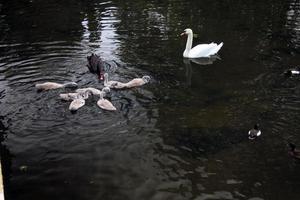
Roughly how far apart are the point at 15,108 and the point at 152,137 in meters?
3.49

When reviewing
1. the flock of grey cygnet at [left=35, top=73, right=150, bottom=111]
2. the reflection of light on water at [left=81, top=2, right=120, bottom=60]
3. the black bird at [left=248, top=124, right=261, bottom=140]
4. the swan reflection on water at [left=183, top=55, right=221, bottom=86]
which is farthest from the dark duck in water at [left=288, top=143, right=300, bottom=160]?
the reflection of light on water at [left=81, top=2, right=120, bottom=60]

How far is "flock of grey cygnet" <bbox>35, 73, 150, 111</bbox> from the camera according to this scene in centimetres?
1088

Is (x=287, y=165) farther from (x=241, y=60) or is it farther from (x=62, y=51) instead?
(x=62, y=51)

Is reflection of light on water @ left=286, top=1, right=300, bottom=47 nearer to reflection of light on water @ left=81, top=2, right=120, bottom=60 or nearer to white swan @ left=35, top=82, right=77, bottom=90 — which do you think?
reflection of light on water @ left=81, top=2, right=120, bottom=60

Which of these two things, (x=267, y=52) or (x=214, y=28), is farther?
(x=214, y=28)

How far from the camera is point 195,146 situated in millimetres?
9375

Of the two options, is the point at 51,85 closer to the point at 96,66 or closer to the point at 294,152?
the point at 96,66

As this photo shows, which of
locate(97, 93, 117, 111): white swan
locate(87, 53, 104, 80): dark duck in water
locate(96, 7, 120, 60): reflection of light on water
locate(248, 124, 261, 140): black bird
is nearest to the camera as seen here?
locate(248, 124, 261, 140): black bird

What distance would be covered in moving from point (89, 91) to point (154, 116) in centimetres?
198

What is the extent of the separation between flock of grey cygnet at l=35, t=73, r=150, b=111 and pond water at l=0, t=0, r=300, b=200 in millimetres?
186

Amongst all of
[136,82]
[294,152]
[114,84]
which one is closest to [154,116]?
[136,82]

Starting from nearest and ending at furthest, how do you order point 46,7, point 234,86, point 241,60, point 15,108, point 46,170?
point 46,170, point 15,108, point 234,86, point 241,60, point 46,7

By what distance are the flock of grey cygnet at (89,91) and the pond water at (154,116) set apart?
19 cm

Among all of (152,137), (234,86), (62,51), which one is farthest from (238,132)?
(62,51)
